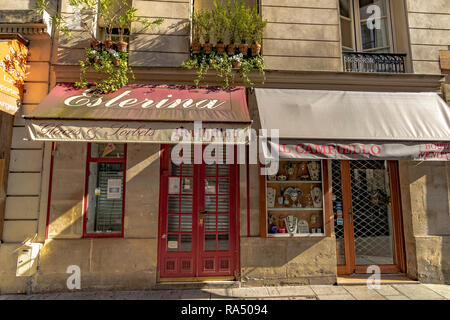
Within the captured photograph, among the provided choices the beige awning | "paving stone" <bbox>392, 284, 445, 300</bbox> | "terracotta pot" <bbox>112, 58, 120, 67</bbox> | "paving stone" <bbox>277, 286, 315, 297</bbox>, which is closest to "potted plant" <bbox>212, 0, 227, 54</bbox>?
the beige awning

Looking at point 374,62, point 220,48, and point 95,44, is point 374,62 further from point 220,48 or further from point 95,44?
point 95,44

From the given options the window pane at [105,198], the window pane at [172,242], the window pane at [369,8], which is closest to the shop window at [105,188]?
the window pane at [105,198]

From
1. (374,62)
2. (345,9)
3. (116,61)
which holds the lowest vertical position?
(116,61)

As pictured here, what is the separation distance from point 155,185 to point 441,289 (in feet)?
19.8

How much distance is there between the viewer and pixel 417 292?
4867 millimetres

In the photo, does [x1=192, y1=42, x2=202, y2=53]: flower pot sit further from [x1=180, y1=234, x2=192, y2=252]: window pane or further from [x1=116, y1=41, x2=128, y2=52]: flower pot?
[x1=180, y1=234, x2=192, y2=252]: window pane

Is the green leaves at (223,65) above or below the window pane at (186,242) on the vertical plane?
above

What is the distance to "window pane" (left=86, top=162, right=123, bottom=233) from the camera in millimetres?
5262

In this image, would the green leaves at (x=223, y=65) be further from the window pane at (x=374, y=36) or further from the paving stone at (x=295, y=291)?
the paving stone at (x=295, y=291)

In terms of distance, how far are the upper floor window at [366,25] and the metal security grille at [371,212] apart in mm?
2991

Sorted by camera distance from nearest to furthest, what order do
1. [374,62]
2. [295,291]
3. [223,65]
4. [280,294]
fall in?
[280,294] → [295,291] → [223,65] → [374,62]

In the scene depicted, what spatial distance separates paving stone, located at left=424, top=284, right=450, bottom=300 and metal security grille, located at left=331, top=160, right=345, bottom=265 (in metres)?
1.64

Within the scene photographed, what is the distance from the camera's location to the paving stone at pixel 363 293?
15.4ft

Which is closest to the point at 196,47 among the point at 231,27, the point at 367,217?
the point at 231,27
